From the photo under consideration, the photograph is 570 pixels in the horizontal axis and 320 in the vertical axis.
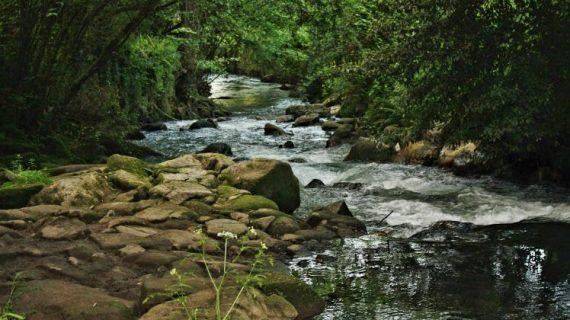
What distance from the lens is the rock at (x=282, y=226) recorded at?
8.34 metres

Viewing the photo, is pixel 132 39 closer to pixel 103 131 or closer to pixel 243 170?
pixel 103 131

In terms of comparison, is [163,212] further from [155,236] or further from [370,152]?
[370,152]

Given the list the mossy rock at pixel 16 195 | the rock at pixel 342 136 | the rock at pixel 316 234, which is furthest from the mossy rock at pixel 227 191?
the rock at pixel 342 136

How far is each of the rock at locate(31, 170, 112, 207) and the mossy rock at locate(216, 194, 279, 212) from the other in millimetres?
1631

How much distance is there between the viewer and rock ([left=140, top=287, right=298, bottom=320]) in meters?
4.69

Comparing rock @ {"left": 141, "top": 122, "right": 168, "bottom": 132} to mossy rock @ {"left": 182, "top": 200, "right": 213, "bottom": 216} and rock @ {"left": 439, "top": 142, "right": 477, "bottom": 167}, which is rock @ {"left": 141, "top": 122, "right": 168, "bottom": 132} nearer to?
rock @ {"left": 439, "top": 142, "right": 477, "bottom": 167}

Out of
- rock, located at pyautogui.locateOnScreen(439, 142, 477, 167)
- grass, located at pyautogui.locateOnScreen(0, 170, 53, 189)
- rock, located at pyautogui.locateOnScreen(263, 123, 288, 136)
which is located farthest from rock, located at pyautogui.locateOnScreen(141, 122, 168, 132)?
grass, located at pyautogui.locateOnScreen(0, 170, 53, 189)

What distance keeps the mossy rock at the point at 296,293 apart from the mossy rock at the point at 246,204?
3.21 m

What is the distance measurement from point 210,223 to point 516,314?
3.93 meters

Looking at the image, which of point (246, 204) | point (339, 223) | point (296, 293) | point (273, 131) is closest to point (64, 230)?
point (246, 204)

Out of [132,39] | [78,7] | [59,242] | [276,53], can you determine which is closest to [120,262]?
[59,242]

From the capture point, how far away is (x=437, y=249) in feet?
25.6

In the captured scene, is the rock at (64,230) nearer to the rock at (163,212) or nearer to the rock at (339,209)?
the rock at (163,212)

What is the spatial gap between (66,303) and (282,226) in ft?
12.7
